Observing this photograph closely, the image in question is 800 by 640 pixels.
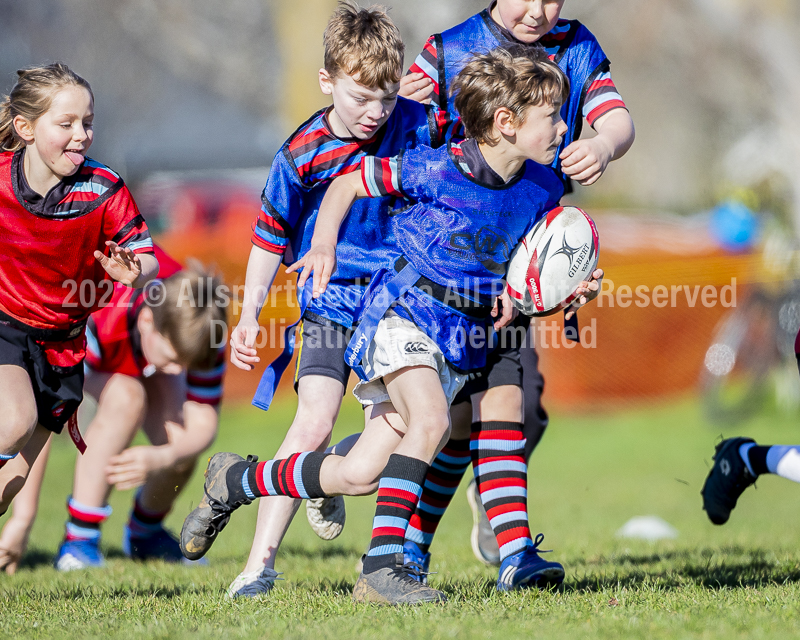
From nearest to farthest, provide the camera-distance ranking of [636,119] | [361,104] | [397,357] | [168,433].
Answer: [397,357] → [361,104] → [168,433] → [636,119]

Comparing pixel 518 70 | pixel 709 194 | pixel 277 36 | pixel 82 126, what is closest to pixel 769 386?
pixel 518 70

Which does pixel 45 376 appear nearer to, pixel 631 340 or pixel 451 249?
pixel 451 249

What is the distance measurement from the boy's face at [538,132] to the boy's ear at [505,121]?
22mm

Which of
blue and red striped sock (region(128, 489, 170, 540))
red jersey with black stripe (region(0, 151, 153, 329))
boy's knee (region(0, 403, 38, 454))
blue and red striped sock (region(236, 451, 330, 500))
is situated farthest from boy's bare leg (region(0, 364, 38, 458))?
blue and red striped sock (region(128, 489, 170, 540))

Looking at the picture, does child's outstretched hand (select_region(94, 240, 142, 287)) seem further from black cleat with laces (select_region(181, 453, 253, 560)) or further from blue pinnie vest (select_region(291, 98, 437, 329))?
black cleat with laces (select_region(181, 453, 253, 560))

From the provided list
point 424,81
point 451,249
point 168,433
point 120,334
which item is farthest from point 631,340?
point 451,249

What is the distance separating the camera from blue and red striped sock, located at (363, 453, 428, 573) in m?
3.23

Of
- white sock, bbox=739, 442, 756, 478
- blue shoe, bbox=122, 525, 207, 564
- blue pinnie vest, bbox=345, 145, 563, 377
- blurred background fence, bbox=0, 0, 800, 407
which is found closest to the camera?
blue pinnie vest, bbox=345, 145, 563, 377

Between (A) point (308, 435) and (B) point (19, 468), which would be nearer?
(A) point (308, 435)

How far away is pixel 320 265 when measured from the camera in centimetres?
324

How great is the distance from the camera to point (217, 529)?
3.65m

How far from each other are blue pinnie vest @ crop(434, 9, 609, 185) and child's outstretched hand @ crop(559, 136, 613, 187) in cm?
50

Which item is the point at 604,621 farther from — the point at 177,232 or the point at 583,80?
the point at 177,232

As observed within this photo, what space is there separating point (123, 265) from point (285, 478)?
1.02 m
